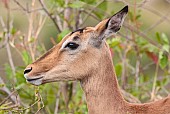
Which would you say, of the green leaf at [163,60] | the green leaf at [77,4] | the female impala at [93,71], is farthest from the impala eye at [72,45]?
the green leaf at [163,60]

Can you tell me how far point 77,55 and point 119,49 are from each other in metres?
1.97

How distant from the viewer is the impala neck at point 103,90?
570cm

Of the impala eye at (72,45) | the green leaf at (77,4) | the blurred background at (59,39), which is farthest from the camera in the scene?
the blurred background at (59,39)

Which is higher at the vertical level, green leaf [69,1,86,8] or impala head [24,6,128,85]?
green leaf [69,1,86,8]

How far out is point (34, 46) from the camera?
7.35 metres

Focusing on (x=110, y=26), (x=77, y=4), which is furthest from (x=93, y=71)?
(x=77, y=4)

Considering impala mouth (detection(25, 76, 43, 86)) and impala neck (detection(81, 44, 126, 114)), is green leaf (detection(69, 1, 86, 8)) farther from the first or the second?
impala mouth (detection(25, 76, 43, 86))

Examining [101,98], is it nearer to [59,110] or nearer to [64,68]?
[64,68]

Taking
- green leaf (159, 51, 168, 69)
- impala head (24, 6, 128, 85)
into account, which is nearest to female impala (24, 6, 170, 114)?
impala head (24, 6, 128, 85)

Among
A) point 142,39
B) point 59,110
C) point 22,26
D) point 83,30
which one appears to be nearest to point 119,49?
point 142,39

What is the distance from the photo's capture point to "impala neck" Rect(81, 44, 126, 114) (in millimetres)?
5695

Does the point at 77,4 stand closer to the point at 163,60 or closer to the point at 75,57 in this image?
the point at 163,60

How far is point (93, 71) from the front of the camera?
5.70 metres

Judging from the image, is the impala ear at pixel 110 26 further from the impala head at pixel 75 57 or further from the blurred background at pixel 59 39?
the blurred background at pixel 59 39
